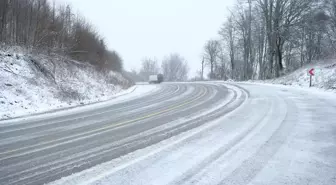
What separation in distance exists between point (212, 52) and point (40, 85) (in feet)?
193

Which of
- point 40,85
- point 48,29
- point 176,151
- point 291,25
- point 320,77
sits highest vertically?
point 291,25

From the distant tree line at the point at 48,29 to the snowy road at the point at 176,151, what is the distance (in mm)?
10892

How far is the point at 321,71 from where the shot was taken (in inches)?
735

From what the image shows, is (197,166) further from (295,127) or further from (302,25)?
(302,25)

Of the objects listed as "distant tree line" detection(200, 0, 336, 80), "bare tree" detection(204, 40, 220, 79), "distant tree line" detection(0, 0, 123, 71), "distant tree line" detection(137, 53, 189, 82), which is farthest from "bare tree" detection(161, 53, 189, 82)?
"distant tree line" detection(0, 0, 123, 71)

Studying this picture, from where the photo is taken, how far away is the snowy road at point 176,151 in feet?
11.2

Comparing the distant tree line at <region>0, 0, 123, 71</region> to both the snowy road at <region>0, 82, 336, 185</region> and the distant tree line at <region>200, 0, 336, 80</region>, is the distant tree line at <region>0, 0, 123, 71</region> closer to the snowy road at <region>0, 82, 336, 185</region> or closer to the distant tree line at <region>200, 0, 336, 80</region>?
the snowy road at <region>0, 82, 336, 185</region>

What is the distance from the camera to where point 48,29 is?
1784 cm

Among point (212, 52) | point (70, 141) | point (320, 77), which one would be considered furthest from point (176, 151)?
point (212, 52)

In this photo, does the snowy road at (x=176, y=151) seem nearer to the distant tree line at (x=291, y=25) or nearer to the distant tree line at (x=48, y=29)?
the distant tree line at (x=48, y=29)

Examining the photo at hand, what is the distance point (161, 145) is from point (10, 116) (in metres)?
7.89

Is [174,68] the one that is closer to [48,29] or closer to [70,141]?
[48,29]

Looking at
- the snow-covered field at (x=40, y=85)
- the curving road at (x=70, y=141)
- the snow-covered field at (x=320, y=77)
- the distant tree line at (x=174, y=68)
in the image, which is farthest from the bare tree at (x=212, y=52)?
the curving road at (x=70, y=141)

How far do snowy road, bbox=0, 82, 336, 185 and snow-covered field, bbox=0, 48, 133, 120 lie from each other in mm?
3962
